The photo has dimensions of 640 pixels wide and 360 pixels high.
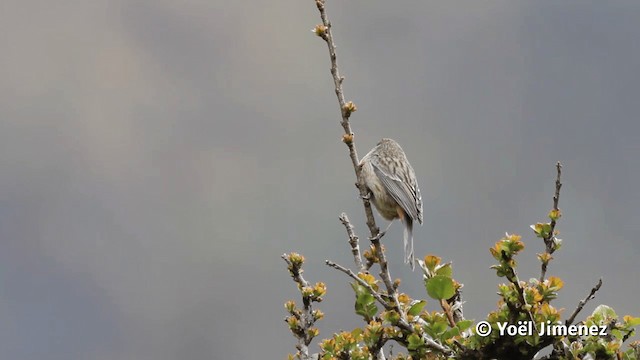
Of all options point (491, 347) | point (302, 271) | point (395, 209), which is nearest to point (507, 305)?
point (491, 347)

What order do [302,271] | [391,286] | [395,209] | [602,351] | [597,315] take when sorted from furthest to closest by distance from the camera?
[395,209] → [302,271] → [391,286] → [597,315] → [602,351]

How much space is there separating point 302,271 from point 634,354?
8.52ft

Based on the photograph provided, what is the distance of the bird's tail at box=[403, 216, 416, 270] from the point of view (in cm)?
880

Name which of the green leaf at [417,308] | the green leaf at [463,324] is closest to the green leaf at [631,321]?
the green leaf at [463,324]

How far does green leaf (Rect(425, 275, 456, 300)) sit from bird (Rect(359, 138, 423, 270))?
442 cm

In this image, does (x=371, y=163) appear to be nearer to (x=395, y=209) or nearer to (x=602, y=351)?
(x=395, y=209)

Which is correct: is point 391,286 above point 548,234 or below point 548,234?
below

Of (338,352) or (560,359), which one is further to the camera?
(338,352)

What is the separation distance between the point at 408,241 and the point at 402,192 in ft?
2.39

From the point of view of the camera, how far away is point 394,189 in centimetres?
969

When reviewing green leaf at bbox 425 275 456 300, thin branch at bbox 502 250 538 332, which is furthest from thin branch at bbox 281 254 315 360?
thin branch at bbox 502 250 538 332

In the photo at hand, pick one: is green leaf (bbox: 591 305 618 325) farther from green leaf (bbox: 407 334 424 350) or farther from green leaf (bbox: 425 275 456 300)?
green leaf (bbox: 407 334 424 350)

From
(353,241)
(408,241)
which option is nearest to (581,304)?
(353,241)

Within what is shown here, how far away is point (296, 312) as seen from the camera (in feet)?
19.9
